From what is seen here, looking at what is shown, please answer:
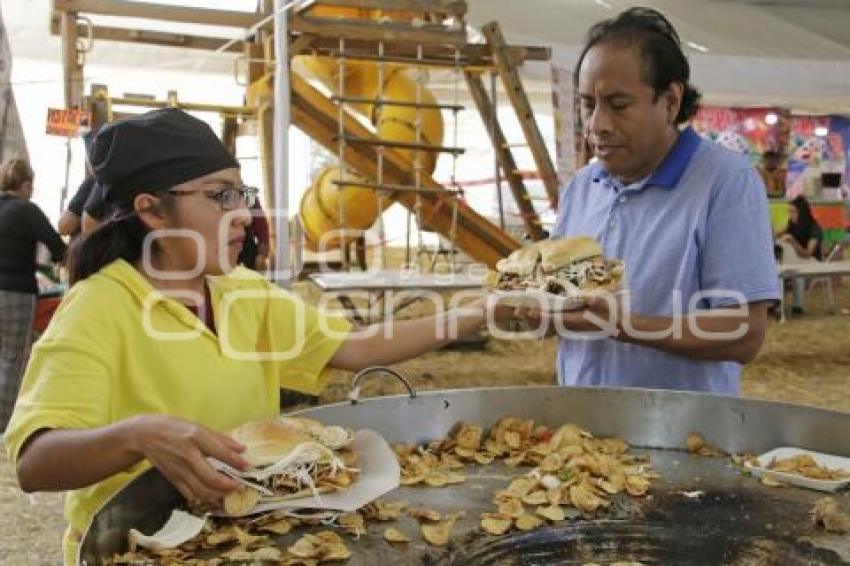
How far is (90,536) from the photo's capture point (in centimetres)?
117

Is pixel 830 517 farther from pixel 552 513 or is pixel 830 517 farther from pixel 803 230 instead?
pixel 803 230

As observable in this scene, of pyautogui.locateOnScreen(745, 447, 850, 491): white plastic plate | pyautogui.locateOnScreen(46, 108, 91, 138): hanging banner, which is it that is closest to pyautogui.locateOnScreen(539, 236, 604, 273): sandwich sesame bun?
pyautogui.locateOnScreen(745, 447, 850, 491): white plastic plate

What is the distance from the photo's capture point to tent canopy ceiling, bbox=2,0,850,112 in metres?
7.26

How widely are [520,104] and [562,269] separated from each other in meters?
4.57

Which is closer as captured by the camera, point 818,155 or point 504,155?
point 504,155

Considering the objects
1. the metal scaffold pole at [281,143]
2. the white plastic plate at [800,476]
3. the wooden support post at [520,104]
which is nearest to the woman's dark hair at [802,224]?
the wooden support post at [520,104]

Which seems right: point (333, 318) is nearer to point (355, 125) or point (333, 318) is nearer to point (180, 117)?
point (180, 117)

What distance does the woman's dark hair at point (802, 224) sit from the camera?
9.95m

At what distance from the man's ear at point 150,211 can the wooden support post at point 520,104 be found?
4817mm

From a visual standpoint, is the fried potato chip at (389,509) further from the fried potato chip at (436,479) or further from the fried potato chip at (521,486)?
the fried potato chip at (521,486)

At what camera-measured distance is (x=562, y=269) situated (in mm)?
2062

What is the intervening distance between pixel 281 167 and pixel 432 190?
2359 millimetres

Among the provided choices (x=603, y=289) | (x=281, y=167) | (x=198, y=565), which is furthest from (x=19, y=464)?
(x=281, y=167)

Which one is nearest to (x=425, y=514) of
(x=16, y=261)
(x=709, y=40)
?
(x=16, y=261)
